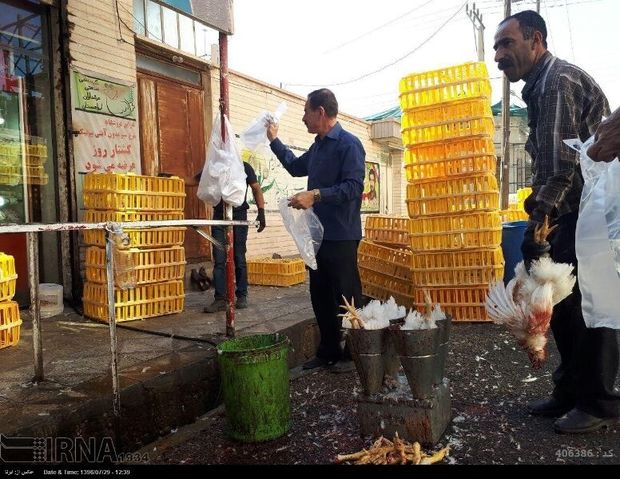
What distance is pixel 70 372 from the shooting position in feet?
12.1

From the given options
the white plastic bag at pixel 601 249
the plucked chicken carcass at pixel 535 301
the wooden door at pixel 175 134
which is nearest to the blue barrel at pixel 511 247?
the plucked chicken carcass at pixel 535 301

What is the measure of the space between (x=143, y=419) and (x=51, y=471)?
0.83 metres

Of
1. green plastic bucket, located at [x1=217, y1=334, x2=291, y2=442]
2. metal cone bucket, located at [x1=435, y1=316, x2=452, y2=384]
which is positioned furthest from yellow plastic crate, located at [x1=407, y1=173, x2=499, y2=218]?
green plastic bucket, located at [x1=217, y1=334, x2=291, y2=442]

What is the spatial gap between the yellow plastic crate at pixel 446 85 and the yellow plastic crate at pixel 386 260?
6.33ft

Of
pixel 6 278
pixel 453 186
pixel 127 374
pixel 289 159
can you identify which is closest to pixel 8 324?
pixel 6 278

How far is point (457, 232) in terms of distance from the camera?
5.83 meters

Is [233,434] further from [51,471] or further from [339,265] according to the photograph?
[339,265]

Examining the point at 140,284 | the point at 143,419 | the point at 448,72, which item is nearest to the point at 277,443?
the point at 143,419

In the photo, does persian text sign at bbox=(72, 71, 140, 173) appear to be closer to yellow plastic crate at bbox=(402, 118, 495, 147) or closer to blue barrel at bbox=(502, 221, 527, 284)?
yellow plastic crate at bbox=(402, 118, 495, 147)

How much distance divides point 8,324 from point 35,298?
1.39 meters

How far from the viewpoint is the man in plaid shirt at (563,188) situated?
287cm

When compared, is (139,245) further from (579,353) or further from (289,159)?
(579,353)

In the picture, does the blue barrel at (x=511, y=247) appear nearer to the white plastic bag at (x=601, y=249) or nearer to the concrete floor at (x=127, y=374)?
the concrete floor at (x=127, y=374)

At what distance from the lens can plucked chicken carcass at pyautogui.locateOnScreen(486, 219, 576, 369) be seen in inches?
104
